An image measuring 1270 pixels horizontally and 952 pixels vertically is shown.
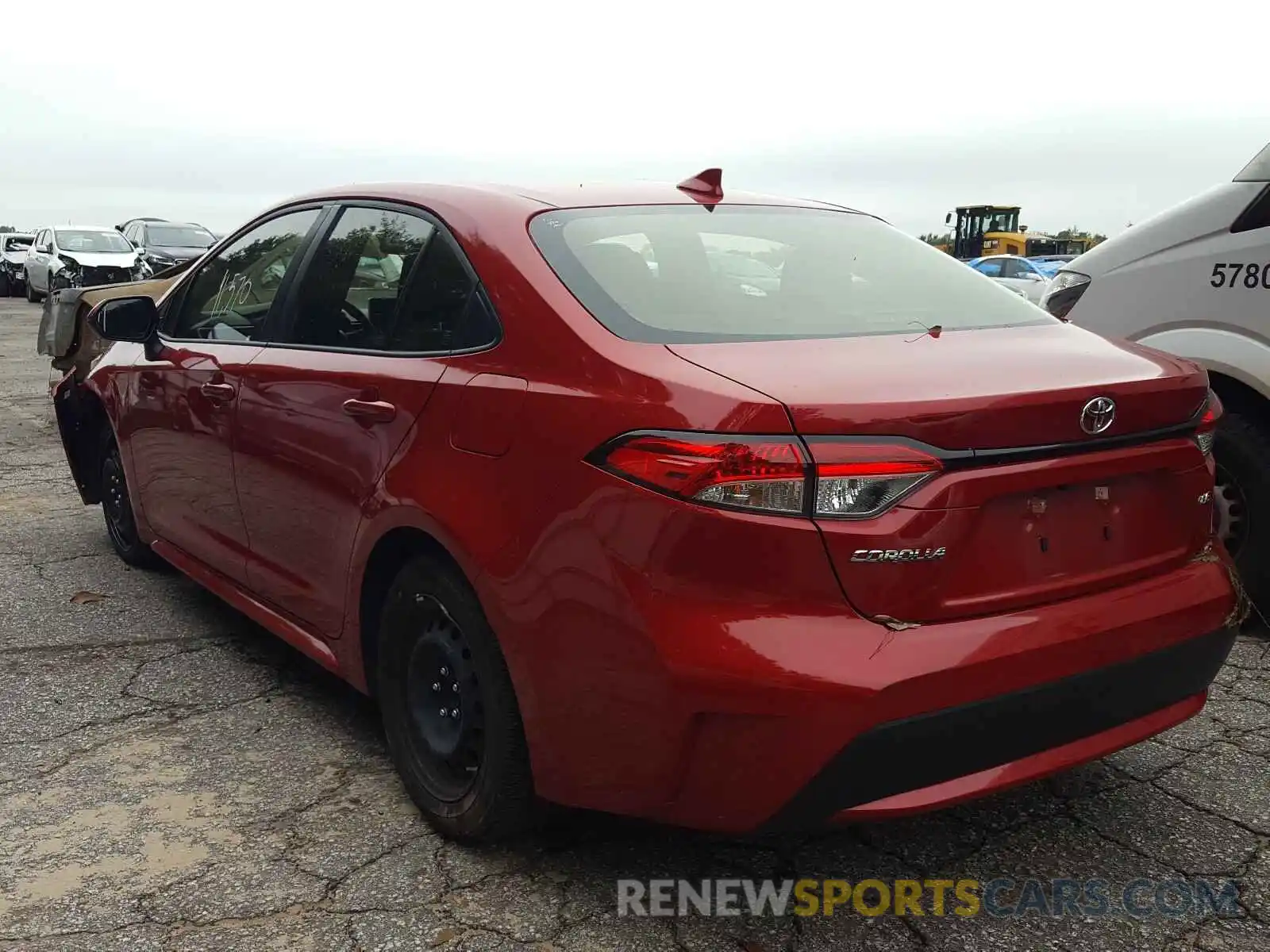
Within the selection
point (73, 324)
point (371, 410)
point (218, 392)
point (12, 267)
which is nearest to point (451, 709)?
point (371, 410)

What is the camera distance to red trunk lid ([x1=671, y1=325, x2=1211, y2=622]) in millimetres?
2039

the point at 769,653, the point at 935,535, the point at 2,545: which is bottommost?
the point at 2,545

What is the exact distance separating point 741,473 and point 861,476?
21 centimetres

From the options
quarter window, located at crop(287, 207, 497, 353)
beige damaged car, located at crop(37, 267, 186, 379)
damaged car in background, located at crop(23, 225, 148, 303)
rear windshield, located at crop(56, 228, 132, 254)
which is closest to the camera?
quarter window, located at crop(287, 207, 497, 353)

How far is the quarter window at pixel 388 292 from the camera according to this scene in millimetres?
2719

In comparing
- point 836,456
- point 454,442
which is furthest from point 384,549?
point 836,456

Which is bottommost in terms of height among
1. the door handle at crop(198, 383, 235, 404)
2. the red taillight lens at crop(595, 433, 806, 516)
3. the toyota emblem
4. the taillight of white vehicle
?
the door handle at crop(198, 383, 235, 404)

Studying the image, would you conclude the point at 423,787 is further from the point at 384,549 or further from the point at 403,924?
the point at 384,549

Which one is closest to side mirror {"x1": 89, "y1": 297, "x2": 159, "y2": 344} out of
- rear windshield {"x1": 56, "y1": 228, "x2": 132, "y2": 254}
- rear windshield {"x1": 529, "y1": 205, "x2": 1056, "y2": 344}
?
rear windshield {"x1": 529, "y1": 205, "x2": 1056, "y2": 344}

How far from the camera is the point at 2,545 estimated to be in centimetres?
539

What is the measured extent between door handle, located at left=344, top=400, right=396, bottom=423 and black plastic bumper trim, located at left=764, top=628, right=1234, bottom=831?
130 cm

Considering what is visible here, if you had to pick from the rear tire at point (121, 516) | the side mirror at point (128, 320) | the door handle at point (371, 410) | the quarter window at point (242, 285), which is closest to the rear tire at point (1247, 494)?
the door handle at point (371, 410)

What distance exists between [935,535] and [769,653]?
0.36 metres

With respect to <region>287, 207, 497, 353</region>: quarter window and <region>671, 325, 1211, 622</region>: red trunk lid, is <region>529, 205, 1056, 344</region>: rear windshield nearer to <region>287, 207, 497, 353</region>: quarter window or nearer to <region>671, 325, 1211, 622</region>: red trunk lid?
<region>671, 325, 1211, 622</region>: red trunk lid
